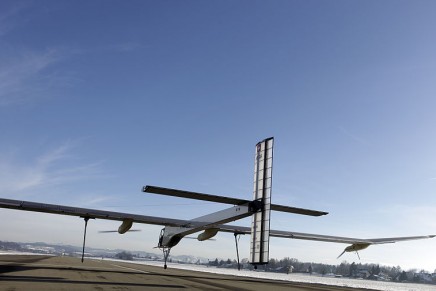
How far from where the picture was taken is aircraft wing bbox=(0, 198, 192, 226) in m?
29.3

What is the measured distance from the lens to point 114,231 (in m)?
39.3

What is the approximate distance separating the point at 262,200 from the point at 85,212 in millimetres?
18582

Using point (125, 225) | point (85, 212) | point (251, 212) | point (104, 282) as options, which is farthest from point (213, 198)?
point (125, 225)

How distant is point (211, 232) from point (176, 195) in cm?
1957

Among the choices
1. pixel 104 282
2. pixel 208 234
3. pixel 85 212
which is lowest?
pixel 104 282

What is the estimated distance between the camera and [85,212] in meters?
31.7

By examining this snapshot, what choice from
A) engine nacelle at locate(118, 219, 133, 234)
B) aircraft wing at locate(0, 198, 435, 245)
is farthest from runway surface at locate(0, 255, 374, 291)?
engine nacelle at locate(118, 219, 133, 234)

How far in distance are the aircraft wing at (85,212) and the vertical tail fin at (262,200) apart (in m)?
12.2

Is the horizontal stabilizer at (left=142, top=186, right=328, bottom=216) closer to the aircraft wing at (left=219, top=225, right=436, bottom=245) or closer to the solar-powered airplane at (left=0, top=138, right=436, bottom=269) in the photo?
the solar-powered airplane at (left=0, top=138, right=436, bottom=269)

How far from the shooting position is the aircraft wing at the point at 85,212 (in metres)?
29.3

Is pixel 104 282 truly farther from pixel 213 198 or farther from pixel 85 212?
pixel 85 212

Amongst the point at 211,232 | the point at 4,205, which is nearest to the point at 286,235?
the point at 211,232

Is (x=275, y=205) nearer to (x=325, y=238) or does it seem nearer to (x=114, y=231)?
(x=325, y=238)

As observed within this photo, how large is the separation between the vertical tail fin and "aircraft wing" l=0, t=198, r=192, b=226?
40.1ft
